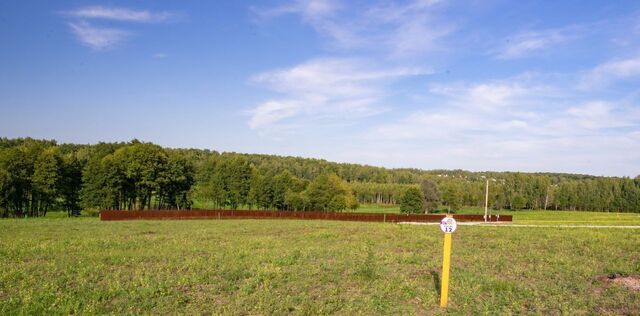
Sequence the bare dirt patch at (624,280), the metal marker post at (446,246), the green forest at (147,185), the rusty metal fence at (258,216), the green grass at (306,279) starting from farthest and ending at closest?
the green forest at (147,185) → the rusty metal fence at (258,216) → the bare dirt patch at (624,280) → the green grass at (306,279) → the metal marker post at (446,246)

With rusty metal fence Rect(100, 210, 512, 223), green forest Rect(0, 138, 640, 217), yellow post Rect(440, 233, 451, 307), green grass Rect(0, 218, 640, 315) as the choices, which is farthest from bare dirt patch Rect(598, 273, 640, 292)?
green forest Rect(0, 138, 640, 217)

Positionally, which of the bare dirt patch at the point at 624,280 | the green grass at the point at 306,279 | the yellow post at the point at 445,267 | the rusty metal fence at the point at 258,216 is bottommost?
the rusty metal fence at the point at 258,216

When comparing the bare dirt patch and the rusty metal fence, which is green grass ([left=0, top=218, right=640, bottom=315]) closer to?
the bare dirt patch

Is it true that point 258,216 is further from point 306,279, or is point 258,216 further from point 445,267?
point 445,267

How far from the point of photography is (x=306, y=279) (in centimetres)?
1343

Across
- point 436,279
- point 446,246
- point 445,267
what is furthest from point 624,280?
point 446,246

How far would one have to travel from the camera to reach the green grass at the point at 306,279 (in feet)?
34.6

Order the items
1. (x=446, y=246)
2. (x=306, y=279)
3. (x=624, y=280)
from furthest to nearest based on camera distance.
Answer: (x=306, y=279) < (x=624, y=280) < (x=446, y=246)

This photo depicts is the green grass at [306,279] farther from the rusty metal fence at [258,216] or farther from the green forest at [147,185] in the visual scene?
the green forest at [147,185]

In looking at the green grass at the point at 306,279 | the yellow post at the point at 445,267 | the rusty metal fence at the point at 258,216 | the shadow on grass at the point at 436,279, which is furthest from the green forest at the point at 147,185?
the yellow post at the point at 445,267

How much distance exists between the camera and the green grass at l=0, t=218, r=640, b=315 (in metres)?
10.6

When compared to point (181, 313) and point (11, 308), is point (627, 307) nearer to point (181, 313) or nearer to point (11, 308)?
point (181, 313)

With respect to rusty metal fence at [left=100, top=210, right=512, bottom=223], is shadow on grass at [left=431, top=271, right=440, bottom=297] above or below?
above

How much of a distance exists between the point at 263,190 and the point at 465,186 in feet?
375
